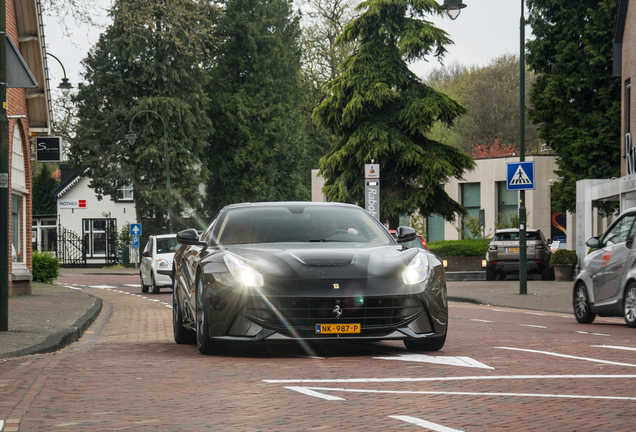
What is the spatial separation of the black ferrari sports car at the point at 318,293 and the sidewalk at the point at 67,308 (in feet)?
7.22

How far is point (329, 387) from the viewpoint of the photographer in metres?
6.91

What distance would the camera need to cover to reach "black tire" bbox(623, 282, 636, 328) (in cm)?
1309

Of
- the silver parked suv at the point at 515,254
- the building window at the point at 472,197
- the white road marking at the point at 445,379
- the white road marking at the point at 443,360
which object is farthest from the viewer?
the building window at the point at 472,197

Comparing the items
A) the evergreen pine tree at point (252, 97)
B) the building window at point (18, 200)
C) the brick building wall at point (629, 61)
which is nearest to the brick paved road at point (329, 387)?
the building window at point (18, 200)

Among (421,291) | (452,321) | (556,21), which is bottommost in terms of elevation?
(452,321)

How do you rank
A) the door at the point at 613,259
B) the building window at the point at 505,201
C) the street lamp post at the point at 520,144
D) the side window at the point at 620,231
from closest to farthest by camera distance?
the door at the point at 613,259, the side window at the point at 620,231, the street lamp post at the point at 520,144, the building window at the point at 505,201

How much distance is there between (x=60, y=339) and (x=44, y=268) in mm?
21210

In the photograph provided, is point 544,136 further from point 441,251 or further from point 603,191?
point 603,191

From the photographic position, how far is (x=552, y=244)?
4184 centimetres

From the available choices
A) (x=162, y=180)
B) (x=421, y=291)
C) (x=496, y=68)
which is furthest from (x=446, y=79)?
(x=421, y=291)

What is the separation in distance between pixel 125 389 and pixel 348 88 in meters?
33.9

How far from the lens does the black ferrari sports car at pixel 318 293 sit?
8.41 m

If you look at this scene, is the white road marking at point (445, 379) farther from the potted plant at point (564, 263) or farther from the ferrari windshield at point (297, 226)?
the potted plant at point (564, 263)

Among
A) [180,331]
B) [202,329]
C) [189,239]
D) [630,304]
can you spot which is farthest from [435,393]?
[630,304]
